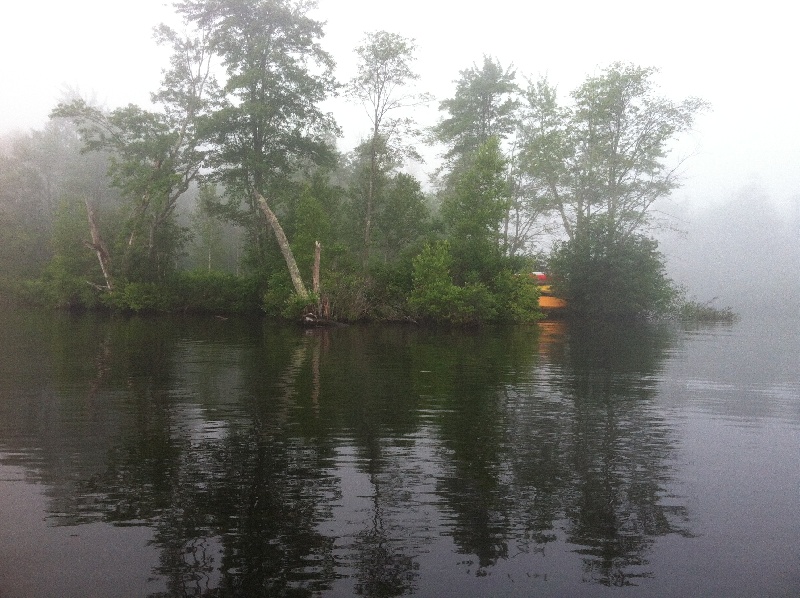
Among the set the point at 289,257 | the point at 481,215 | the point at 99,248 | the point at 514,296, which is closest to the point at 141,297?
the point at 99,248

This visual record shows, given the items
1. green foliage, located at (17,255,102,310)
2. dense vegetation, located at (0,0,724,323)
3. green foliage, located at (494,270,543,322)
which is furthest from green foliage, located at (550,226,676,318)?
green foliage, located at (17,255,102,310)

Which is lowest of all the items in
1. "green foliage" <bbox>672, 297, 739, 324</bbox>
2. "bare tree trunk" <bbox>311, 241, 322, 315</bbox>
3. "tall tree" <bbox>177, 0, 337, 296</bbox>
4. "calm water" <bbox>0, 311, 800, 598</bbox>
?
"calm water" <bbox>0, 311, 800, 598</bbox>

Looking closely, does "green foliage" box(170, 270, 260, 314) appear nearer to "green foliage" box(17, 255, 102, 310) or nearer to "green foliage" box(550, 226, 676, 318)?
"green foliage" box(17, 255, 102, 310)

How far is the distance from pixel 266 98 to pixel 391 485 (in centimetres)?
3305

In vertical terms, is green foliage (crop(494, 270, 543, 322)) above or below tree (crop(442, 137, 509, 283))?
below

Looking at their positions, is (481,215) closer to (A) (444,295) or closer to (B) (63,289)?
(A) (444,295)

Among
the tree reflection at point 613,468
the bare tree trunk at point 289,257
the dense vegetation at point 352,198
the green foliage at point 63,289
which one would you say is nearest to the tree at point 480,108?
the dense vegetation at point 352,198

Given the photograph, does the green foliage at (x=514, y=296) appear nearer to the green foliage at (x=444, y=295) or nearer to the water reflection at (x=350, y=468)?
the green foliage at (x=444, y=295)

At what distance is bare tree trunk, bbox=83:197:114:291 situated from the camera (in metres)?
34.8

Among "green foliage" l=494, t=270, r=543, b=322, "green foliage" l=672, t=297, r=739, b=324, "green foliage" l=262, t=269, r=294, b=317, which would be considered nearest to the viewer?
"green foliage" l=262, t=269, r=294, b=317

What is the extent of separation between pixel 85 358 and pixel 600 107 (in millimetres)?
36910

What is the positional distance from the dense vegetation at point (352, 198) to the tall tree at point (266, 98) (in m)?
0.10

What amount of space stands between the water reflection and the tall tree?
23.2 m

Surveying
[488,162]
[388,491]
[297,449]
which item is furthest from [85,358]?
[488,162]
